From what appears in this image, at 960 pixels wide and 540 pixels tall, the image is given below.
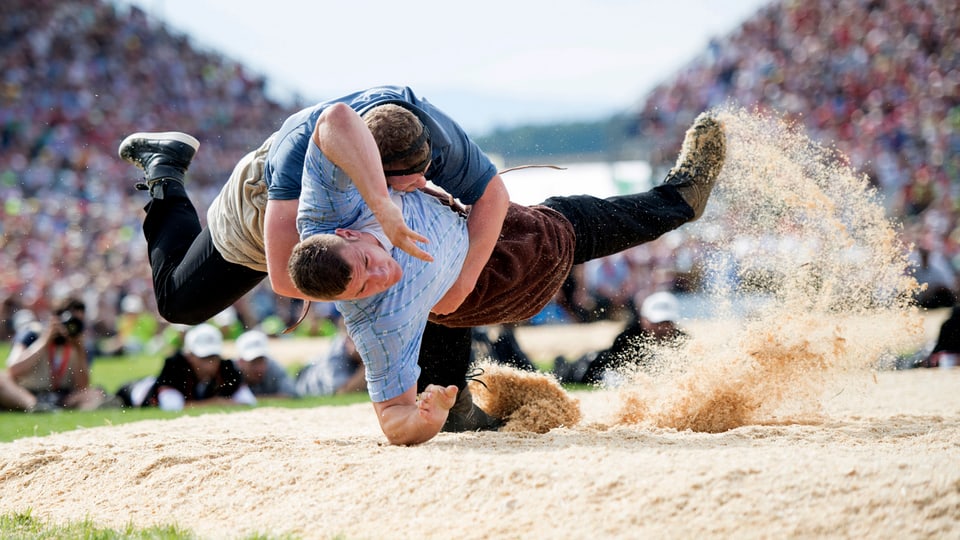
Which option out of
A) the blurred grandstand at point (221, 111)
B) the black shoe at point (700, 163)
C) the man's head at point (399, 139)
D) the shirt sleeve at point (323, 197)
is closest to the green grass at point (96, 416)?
the shirt sleeve at point (323, 197)

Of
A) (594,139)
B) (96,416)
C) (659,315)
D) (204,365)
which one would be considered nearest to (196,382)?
(204,365)

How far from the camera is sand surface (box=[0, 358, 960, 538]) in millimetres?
3012

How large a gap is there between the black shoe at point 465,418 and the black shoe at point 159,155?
191 centimetres

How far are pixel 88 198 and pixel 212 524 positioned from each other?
61.2 ft

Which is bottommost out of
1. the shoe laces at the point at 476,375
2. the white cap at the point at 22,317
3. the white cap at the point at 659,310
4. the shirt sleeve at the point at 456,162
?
the shoe laces at the point at 476,375

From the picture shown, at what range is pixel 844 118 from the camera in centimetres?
1928

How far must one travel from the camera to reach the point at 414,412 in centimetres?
397

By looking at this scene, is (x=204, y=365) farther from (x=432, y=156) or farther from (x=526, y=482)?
(x=526, y=482)

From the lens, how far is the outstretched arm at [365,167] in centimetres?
347

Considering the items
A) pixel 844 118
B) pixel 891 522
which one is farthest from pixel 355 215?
pixel 844 118

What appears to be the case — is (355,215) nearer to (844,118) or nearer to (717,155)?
(717,155)

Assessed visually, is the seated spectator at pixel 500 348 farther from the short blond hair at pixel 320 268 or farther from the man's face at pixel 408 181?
the short blond hair at pixel 320 268

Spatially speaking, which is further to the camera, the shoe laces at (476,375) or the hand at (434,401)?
the shoe laces at (476,375)

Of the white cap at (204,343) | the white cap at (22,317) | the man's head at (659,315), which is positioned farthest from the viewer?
the white cap at (22,317)
